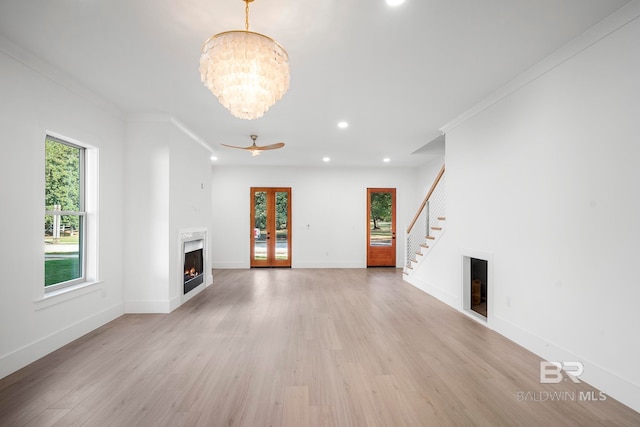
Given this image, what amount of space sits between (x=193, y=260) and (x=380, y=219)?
18.9ft

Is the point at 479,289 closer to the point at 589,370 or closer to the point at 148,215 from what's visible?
the point at 589,370

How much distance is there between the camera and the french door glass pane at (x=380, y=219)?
955 centimetres

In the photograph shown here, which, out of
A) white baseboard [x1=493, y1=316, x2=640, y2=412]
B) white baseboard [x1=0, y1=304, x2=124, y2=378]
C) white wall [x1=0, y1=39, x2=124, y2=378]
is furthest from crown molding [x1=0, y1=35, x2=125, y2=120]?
white baseboard [x1=493, y1=316, x2=640, y2=412]

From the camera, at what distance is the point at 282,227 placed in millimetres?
9344

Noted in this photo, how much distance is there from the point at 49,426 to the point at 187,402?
88cm

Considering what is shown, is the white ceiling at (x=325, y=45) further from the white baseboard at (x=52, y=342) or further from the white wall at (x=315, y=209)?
the white wall at (x=315, y=209)

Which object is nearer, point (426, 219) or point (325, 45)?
point (325, 45)

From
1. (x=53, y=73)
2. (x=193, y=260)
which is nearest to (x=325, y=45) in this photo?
(x=53, y=73)

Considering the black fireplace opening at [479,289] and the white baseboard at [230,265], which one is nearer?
the black fireplace opening at [479,289]

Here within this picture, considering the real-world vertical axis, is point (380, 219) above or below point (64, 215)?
below

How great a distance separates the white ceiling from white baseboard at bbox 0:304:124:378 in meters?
2.92
